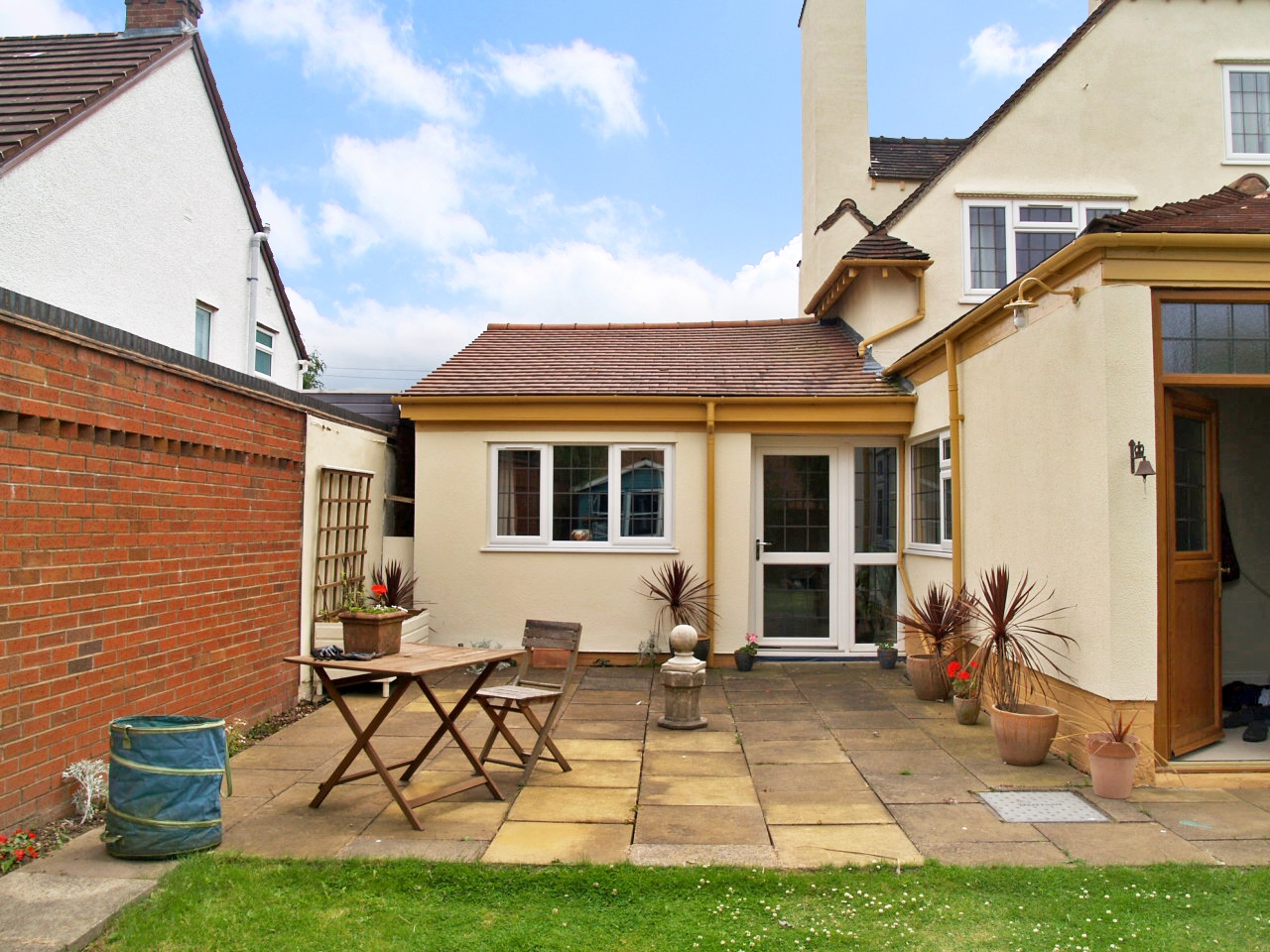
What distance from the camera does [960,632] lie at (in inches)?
317

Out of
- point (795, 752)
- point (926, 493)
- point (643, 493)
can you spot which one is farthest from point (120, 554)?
point (926, 493)

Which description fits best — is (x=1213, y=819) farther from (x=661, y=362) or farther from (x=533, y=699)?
(x=661, y=362)

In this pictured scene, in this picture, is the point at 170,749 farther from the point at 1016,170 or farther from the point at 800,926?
the point at 1016,170

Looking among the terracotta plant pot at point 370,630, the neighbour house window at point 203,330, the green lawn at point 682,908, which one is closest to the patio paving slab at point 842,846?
the green lawn at point 682,908

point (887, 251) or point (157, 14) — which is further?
point (157, 14)

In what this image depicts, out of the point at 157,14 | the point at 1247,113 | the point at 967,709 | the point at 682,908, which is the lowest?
the point at 682,908

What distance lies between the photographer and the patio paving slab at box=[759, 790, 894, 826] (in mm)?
4902

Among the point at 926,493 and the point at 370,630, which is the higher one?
the point at 926,493

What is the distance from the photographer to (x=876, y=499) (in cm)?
1028

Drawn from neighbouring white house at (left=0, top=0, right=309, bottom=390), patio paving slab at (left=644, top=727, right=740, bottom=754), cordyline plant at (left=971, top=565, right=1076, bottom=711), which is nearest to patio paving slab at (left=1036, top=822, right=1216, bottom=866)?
cordyline plant at (left=971, top=565, right=1076, bottom=711)

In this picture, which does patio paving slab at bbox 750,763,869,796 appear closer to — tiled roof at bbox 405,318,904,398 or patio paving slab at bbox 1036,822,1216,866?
patio paving slab at bbox 1036,822,1216,866

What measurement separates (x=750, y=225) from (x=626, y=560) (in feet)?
21.2

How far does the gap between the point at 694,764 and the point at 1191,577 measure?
137 inches

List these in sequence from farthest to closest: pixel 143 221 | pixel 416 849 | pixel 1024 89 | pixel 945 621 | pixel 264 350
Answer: pixel 264 350 < pixel 143 221 < pixel 1024 89 < pixel 945 621 < pixel 416 849
